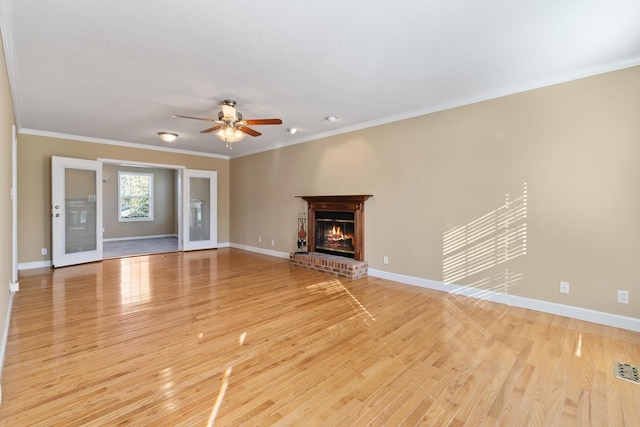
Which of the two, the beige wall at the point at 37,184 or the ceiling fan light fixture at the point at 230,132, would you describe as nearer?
the ceiling fan light fixture at the point at 230,132

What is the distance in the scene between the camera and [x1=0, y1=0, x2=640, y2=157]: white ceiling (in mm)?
2168

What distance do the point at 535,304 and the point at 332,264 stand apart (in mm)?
2823

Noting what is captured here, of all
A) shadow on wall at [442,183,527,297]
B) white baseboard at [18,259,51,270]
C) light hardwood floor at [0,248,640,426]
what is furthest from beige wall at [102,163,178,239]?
shadow on wall at [442,183,527,297]

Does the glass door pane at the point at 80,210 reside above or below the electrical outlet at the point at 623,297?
above

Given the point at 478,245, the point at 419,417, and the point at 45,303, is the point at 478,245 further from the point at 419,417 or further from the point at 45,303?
the point at 45,303

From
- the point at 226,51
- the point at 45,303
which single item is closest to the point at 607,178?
the point at 226,51

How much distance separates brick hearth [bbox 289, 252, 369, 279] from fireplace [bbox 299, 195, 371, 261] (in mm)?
180

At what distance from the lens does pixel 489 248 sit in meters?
3.77

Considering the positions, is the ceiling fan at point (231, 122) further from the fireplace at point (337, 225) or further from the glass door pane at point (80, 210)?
the glass door pane at point (80, 210)

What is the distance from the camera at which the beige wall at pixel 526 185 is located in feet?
9.78

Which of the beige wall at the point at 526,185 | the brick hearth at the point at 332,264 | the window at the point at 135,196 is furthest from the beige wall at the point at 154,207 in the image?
the beige wall at the point at 526,185

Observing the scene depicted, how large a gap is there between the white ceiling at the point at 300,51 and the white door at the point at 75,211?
169 centimetres

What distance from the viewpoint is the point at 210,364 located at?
7.45 ft

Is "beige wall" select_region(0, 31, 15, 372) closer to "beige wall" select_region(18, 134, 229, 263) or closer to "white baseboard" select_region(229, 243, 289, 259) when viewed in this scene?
"beige wall" select_region(18, 134, 229, 263)
